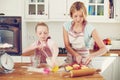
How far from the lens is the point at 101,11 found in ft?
13.9

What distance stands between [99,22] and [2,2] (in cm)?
149

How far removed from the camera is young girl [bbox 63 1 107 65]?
110 inches

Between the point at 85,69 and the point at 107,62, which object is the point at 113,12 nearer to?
the point at 107,62

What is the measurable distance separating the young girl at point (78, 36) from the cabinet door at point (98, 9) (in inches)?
52.4

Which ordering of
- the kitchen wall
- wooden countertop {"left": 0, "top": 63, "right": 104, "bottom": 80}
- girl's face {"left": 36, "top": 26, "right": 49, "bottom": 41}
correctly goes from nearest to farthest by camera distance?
1. wooden countertop {"left": 0, "top": 63, "right": 104, "bottom": 80}
2. girl's face {"left": 36, "top": 26, "right": 49, "bottom": 41}
3. the kitchen wall

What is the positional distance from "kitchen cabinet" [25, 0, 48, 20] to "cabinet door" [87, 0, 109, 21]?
2.17 feet

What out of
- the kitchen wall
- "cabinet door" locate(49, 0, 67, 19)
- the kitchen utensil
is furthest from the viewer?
the kitchen wall

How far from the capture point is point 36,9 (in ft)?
13.8

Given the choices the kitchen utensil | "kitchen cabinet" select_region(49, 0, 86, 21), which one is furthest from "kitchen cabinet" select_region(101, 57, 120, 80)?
the kitchen utensil

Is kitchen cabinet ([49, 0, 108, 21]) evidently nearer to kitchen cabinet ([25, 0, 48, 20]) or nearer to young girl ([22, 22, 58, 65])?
kitchen cabinet ([25, 0, 48, 20])

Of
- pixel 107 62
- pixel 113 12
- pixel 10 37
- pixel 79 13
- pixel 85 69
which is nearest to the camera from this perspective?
pixel 85 69

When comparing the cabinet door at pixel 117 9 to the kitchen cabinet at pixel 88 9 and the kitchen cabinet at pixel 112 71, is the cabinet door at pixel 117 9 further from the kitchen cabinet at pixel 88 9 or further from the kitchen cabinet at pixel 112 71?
the kitchen cabinet at pixel 112 71

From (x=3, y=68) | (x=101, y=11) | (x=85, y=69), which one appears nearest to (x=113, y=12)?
(x=101, y=11)

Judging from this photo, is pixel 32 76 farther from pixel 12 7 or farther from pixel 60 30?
pixel 60 30
